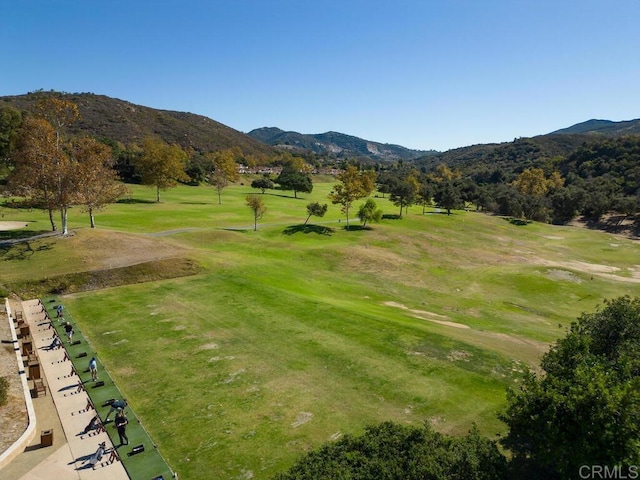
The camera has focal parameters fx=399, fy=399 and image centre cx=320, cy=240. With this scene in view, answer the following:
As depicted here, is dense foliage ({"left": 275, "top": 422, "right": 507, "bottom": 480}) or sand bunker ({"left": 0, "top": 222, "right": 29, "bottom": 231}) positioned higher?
sand bunker ({"left": 0, "top": 222, "right": 29, "bottom": 231})

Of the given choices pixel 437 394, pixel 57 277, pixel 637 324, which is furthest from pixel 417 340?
pixel 57 277

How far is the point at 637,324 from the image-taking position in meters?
21.5

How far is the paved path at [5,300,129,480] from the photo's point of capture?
16.5 m

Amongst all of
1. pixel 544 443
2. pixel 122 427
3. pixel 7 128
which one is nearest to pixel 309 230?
pixel 122 427

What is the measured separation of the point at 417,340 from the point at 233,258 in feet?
97.2

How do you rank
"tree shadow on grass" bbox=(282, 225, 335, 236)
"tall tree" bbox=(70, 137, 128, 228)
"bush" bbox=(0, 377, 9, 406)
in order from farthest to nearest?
1. "tree shadow on grass" bbox=(282, 225, 335, 236)
2. "tall tree" bbox=(70, 137, 128, 228)
3. "bush" bbox=(0, 377, 9, 406)

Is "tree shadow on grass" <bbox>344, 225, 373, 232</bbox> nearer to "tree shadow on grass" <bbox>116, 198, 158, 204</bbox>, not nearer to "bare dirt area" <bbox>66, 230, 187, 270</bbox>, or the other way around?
"bare dirt area" <bbox>66, 230, 187, 270</bbox>

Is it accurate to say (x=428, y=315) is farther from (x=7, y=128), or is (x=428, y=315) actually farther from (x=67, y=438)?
(x=7, y=128)

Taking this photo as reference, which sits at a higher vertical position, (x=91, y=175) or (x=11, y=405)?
(x=91, y=175)

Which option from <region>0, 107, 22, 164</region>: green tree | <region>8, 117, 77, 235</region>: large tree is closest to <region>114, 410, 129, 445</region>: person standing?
<region>8, 117, 77, 235</region>: large tree

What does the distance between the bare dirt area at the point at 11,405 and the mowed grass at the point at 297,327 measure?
15.5 ft

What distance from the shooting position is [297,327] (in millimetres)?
33312

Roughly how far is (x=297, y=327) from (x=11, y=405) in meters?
19.0

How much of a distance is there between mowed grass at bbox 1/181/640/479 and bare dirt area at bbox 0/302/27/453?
4733 mm
